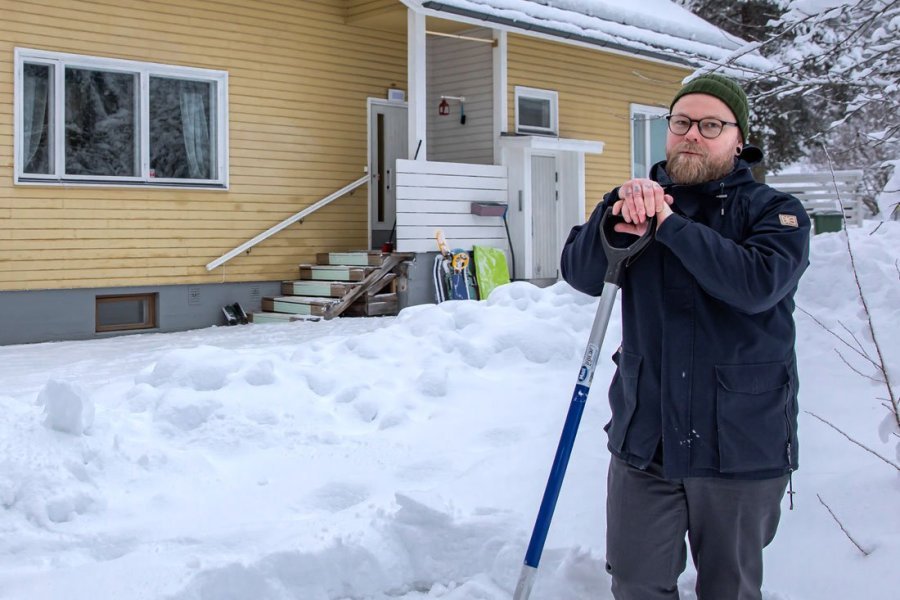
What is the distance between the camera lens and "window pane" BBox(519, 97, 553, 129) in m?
15.2

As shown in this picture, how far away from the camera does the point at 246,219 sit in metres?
12.8

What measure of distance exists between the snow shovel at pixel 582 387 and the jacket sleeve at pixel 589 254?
0.03 metres

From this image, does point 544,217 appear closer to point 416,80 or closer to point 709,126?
point 416,80

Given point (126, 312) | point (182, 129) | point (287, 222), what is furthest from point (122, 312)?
point (287, 222)

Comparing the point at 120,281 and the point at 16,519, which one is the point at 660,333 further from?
the point at 120,281

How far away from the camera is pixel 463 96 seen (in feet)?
49.9

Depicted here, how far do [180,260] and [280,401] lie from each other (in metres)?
6.40

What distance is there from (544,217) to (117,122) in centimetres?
644

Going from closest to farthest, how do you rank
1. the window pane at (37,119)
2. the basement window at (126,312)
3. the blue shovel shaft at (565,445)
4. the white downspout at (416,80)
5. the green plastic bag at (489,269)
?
the blue shovel shaft at (565,445) → the window pane at (37,119) → the basement window at (126,312) → the white downspout at (416,80) → the green plastic bag at (489,269)

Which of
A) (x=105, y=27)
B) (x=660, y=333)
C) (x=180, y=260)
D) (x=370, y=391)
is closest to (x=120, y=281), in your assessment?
(x=180, y=260)

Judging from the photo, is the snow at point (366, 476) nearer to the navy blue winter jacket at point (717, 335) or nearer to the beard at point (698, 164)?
the navy blue winter jacket at point (717, 335)

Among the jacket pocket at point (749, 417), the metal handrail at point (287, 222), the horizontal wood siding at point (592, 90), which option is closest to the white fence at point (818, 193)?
the horizontal wood siding at point (592, 90)

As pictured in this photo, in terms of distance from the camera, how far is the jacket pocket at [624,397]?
2709mm

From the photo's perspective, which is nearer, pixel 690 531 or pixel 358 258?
pixel 690 531
